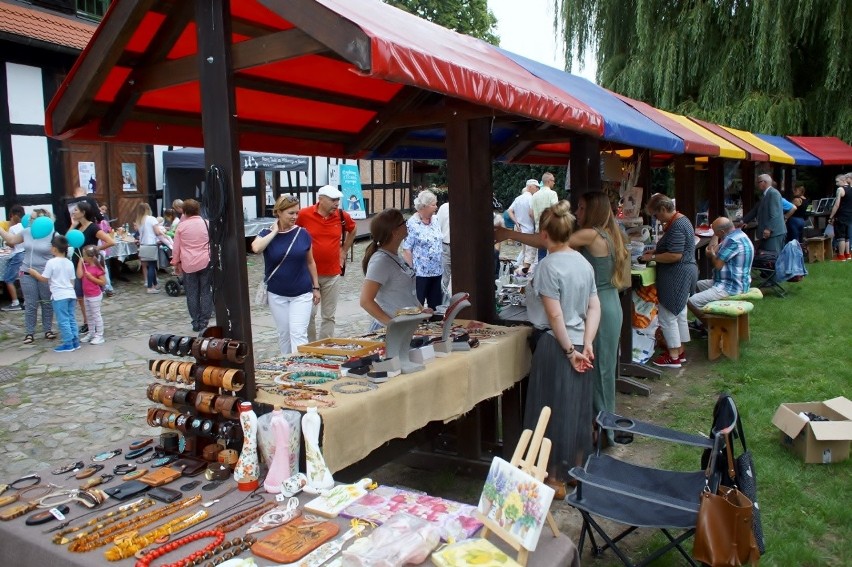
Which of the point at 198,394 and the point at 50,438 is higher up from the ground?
the point at 198,394

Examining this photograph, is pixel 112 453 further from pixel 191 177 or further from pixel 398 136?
pixel 191 177

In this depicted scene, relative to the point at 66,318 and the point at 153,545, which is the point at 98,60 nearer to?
the point at 153,545

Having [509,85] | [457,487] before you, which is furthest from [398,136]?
[457,487]

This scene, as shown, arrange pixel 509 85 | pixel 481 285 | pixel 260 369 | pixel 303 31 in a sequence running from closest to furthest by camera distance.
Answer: pixel 303 31 → pixel 509 85 → pixel 260 369 → pixel 481 285

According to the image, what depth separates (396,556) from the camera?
1.90 metres

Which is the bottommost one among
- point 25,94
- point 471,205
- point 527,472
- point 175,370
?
point 527,472

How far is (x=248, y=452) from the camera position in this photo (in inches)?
99.7

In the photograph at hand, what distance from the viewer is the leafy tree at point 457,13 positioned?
27.5m

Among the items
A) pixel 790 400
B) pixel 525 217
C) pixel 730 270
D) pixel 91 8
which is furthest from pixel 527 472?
pixel 91 8

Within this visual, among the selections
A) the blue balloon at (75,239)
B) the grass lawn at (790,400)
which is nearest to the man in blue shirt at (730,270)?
the grass lawn at (790,400)

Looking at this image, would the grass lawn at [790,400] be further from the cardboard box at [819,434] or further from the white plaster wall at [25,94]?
the white plaster wall at [25,94]

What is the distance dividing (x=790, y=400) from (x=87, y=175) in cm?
1254

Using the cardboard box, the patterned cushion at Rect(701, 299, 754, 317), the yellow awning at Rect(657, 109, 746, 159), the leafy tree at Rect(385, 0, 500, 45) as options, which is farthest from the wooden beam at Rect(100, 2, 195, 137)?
the leafy tree at Rect(385, 0, 500, 45)

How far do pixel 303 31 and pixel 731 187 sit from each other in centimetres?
1491
